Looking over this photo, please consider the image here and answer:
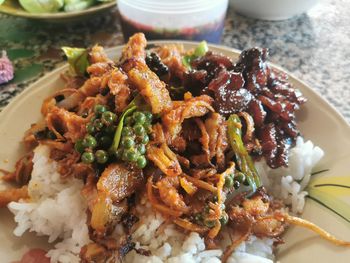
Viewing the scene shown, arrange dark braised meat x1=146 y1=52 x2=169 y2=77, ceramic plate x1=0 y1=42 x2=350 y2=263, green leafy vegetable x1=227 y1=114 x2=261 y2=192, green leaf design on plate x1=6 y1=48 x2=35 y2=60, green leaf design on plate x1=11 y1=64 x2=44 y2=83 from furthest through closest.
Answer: green leaf design on plate x1=6 y1=48 x2=35 y2=60
green leaf design on plate x1=11 y1=64 x2=44 y2=83
dark braised meat x1=146 y1=52 x2=169 y2=77
green leafy vegetable x1=227 y1=114 x2=261 y2=192
ceramic plate x1=0 y1=42 x2=350 y2=263

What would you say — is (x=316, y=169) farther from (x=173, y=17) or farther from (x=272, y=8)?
(x=272, y=8)

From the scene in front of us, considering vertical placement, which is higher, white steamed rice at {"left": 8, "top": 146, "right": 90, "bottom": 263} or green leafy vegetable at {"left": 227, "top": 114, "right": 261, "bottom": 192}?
green leafy vegetable at {"left": 227, "top": 114, "right": 261, "bottom": 192}

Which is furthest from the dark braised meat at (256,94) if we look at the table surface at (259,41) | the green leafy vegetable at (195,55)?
the table surface at (259,41)

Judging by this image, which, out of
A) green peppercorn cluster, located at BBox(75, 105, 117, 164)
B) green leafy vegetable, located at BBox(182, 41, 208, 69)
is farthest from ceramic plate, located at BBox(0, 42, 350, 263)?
green peppercorn cluster, located at BBox(75, 105, 117, 164)

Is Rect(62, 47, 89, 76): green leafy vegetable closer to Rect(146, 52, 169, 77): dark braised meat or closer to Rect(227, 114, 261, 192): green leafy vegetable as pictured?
Rect(146, 52, 169, 77): dark braised meat

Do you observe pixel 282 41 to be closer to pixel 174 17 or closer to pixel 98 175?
pixel 174 17

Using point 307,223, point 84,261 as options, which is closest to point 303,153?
point 307,223
